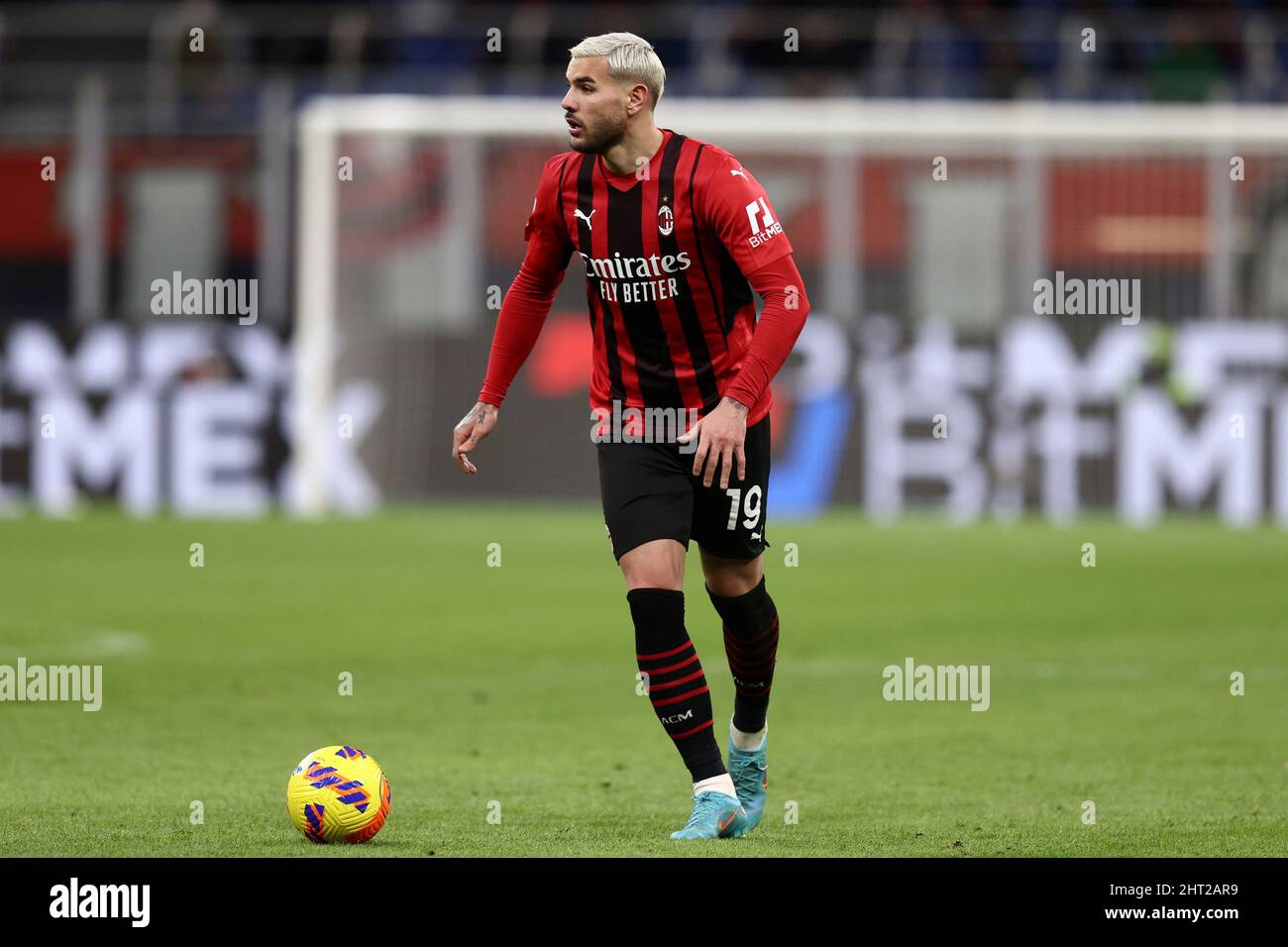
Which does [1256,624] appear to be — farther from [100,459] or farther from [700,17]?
[700,17]

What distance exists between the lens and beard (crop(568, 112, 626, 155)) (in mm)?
6074

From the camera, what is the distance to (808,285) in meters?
20.5

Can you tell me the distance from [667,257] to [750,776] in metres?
1.56

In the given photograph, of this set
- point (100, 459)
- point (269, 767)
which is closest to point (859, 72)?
point (100, 459)

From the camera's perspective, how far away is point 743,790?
6.46m

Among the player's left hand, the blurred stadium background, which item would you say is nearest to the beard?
the player's left hand

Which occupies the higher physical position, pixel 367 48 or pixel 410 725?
pixel 367 48

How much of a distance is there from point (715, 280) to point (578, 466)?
45.0ft

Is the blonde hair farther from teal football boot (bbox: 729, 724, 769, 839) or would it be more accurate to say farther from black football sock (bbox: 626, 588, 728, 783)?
teal football boot (bbox: 729, 724, 769, 839)

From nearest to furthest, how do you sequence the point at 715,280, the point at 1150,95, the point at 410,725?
the point at 715,280 < the point at 410,725 < the point at 1150,95

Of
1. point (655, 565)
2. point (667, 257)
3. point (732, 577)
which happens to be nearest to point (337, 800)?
point (655, 565)

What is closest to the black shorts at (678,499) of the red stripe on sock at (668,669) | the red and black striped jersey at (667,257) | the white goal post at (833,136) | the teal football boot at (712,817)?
the red and black striped jersey at (667,257)

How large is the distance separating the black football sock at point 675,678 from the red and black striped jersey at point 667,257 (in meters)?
0.62
